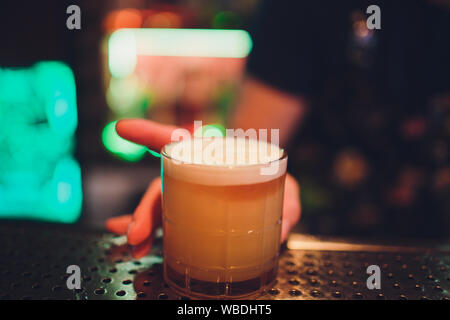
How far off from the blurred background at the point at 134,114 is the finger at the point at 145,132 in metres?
1.32

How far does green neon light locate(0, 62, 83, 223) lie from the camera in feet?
9.75

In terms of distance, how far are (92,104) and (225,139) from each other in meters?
3.03

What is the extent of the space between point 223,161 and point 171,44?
318 cm

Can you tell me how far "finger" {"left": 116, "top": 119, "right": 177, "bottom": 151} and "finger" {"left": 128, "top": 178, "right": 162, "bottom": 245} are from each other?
0.14m

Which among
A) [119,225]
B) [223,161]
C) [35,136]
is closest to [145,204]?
[119,225]

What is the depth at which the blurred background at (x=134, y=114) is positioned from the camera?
249cm

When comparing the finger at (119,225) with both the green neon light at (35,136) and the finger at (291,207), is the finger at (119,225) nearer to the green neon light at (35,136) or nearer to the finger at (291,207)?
the finger at (291,207)

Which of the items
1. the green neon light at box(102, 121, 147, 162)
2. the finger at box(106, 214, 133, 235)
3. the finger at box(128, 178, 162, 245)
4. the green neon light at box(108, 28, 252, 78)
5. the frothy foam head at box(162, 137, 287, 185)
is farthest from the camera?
the green neon light at box(102, 121, 147, 162)

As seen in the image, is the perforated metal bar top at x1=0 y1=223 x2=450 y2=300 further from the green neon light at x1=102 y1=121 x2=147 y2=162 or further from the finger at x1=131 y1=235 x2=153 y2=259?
the green neon light at x1=102 y1=121 x2=147 y2=162

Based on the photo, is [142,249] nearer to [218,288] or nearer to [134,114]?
[218,288]

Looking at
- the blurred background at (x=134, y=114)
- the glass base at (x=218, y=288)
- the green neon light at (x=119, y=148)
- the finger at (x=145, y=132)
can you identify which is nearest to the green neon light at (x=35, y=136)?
the blurred background at (x=134, y=114)

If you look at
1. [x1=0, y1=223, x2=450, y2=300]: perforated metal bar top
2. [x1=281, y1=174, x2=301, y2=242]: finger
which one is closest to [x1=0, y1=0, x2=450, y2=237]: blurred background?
[x1=281, y1=174, x2=301, y2=242]: finger

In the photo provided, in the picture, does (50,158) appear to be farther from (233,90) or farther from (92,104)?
(233,90)
